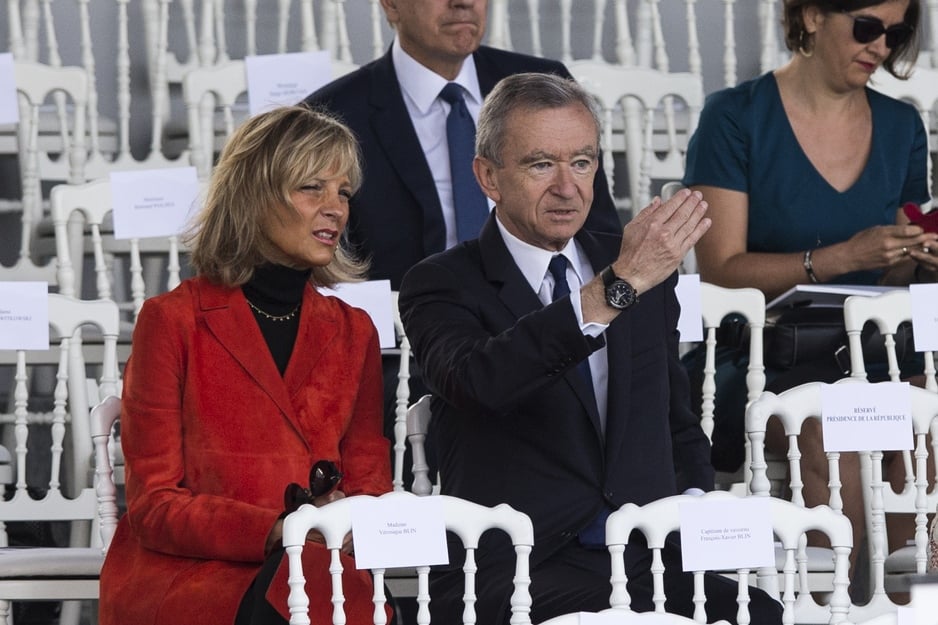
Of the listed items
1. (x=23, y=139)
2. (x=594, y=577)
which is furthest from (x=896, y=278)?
(x=23, y=139)

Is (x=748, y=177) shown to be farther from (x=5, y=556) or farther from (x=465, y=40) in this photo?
(x=5, y=556)

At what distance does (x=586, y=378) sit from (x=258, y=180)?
53cm

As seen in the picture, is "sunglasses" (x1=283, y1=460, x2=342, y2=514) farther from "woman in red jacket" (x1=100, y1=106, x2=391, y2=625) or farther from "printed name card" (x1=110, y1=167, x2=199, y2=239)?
"printed name card" (x1=110, y1=167, x2=199, y2=239)

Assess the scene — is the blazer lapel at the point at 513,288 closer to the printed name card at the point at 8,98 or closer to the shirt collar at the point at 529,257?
the shirt collar at the point at 529,257

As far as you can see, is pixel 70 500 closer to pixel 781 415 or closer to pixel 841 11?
pixel 781 415

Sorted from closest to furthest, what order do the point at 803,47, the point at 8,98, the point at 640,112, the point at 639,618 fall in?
the point at 639,618
the point at 803,47
the point at 8,98
the point at 640,112

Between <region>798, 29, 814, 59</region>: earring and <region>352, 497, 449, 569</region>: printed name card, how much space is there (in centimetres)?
182

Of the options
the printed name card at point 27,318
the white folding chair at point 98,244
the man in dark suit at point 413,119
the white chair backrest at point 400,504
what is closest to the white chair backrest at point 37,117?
the white folding chair at point 98,244

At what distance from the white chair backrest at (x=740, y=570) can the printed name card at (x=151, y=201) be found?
1.61 m

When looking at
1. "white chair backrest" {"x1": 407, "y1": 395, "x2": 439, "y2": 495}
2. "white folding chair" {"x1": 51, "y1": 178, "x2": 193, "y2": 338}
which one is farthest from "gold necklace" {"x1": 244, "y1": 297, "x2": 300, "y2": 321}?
"white folding chair" {"x1": 51, "y1": 178, "x2": 193, "y2": 338}

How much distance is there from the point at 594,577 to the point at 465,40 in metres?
1.49

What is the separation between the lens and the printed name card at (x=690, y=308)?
2.89 metres

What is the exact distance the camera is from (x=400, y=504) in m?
1.90

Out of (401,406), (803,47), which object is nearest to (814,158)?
(803,47)
